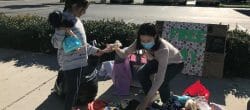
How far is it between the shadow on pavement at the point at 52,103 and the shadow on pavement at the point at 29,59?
168 centimetres

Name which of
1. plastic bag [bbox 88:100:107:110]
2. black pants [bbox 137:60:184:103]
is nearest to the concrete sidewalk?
plastic bag [bbox 88:100:107:110]

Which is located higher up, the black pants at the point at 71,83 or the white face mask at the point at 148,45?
the white face mask at the point at 148,45

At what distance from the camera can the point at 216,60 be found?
683cm

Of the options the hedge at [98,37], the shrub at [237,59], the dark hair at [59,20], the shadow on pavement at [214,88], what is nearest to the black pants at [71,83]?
the dark hair at [59,20]

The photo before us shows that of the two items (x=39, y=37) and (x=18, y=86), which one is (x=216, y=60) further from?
(x=39, y=37)

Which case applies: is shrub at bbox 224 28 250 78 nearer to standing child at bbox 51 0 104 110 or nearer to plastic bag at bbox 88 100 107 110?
plastic bag at bbox 88 100 107 110

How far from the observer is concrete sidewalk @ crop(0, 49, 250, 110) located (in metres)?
5.68

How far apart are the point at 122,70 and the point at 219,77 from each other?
2.00 meters

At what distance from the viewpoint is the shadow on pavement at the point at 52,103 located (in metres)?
5.49

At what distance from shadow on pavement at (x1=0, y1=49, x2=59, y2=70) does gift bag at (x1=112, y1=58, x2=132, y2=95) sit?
191cm

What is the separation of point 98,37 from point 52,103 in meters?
2.66

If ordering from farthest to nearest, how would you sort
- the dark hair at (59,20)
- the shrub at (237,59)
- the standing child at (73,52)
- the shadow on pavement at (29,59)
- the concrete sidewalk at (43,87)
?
1. the shadow on pavement at (29,59)
2. the shrub at (237,59)
3. the concrete sidewalk at (43,87)
4. the standing child at (73,52)
5. the dark hair at (59,20)

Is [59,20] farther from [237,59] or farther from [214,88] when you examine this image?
[237,59]

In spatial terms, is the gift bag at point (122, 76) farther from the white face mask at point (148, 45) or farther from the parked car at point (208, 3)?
the parked car at point (208, 3)
